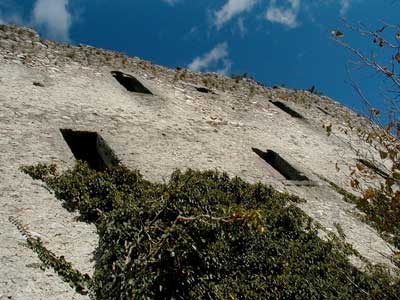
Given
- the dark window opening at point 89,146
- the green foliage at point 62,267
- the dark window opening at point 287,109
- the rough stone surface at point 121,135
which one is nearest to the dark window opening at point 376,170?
the rough stone surface at point 121,135

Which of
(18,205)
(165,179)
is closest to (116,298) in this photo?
(18,205)

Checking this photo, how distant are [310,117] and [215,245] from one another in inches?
312

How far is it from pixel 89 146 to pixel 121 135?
51 cm

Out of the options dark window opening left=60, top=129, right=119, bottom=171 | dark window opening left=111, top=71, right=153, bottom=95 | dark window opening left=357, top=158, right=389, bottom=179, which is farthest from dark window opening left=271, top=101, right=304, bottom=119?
dark window opening left=60, top=129, right=119, bottom=171

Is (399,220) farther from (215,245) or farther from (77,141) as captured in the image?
(77,141)

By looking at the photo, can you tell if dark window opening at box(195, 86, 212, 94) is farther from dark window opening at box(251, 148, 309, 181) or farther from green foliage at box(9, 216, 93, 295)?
green foliage at box(9, 216, 93, 295)

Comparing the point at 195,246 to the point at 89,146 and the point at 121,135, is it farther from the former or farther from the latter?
the point at 89,146

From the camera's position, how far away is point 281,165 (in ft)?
26.7

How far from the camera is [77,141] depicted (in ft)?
21.7

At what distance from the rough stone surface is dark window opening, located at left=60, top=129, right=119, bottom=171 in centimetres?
14

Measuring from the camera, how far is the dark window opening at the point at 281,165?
761cm

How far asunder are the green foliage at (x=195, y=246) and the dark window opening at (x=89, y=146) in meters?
1.12

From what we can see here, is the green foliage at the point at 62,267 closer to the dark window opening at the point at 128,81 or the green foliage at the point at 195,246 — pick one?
the green foliage at the point at 195,246

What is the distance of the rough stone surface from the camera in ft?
13.6
